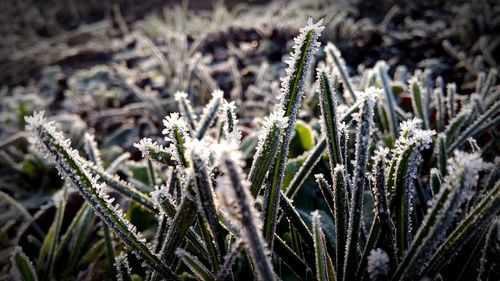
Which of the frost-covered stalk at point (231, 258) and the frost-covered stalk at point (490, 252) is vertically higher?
the frost-covered stalk at point (231, 258)

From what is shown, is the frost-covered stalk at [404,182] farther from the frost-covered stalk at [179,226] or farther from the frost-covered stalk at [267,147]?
the frost-covered stalk at [179,226]

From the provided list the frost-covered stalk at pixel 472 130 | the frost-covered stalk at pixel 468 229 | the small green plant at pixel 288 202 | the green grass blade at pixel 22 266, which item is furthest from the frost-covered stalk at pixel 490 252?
the green grass blade at pixel 22 266

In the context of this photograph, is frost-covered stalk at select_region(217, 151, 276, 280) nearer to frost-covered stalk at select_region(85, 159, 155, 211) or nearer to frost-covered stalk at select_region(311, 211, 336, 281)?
frost-covered stalk at select_region(311, 211, 336, 281)

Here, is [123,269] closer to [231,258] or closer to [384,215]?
[231,258]

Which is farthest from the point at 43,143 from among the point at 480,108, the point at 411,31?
the point at 411,31

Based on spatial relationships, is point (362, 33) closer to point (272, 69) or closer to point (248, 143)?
point (272, 69)

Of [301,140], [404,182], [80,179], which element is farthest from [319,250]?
[301,140]

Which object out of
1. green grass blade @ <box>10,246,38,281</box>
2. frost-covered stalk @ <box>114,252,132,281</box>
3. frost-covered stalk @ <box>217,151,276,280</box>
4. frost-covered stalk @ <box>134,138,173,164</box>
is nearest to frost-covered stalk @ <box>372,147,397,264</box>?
frost-covered stalk @ <box>217,151,276,280</box>
